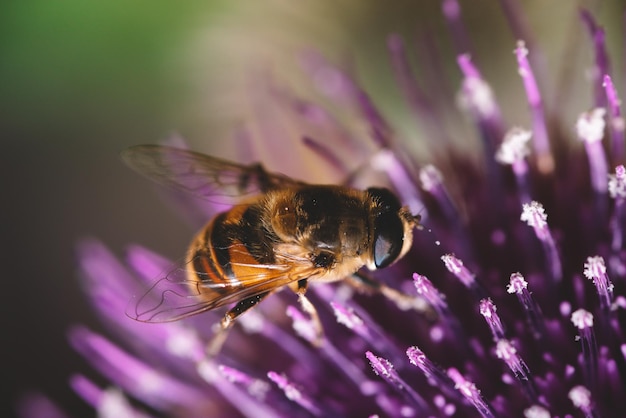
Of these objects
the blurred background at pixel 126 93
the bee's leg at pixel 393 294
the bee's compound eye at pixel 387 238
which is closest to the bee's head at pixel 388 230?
the bee's compound eye at pixel 387 238

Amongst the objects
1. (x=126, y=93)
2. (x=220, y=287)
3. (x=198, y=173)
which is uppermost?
(x=126, y=93)

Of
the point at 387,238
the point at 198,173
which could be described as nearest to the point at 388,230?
the point at 387,238

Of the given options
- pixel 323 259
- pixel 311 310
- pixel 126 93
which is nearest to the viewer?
pixel 323 259

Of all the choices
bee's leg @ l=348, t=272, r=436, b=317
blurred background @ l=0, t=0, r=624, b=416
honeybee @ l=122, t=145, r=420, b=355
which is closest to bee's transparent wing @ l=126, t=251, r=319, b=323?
honeybee @ l=122, t=145, r=420, b=355

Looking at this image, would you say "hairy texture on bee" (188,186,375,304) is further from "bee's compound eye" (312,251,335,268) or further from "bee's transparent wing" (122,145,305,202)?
"bee's transparent wing" (122,145,305,202)

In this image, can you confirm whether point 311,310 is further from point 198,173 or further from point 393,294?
point 198,173

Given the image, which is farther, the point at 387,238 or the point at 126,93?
the point at 126,93

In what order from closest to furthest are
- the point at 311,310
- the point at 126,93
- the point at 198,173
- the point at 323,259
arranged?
the point at 323,259 → the point at 311,310 → the point at 198,173 → the point at 126,93

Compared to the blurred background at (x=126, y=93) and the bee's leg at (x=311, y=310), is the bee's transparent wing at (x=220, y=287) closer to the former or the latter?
the bee's leg at (x=311, y=310)

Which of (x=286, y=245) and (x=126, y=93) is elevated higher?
(x=126, y=93)
